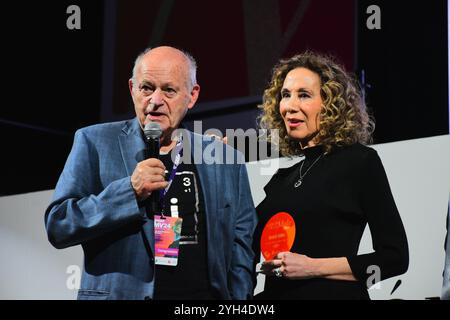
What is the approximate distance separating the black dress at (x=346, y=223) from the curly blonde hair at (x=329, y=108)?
0.33 feet

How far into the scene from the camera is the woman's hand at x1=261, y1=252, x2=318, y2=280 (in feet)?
7.06

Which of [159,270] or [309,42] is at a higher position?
[309,42]

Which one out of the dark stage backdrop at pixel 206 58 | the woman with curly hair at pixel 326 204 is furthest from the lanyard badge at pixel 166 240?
the dark stage backdrop at pixel 206 58

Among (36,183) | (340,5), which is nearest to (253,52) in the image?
(340,5)

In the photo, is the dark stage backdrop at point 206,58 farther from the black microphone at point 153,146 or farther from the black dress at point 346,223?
the black microphone at point 153,146

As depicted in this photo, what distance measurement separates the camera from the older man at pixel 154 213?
6.77 ft

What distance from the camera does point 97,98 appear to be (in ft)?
12.9

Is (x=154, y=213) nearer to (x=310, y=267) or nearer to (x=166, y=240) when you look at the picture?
(x=166, y=240)

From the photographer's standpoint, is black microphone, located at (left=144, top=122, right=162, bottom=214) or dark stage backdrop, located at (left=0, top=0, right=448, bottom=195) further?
dark stage backdrop, located at (left=0, top=0, right=448, bottom=195)

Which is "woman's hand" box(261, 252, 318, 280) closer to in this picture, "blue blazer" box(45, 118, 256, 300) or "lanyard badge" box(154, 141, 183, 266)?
"blue blazer" box(45, 118, 256, 300)

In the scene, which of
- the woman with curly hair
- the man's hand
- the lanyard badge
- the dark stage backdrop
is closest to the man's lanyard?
the lanyard badge

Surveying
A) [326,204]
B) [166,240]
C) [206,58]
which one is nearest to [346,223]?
[326,204]
